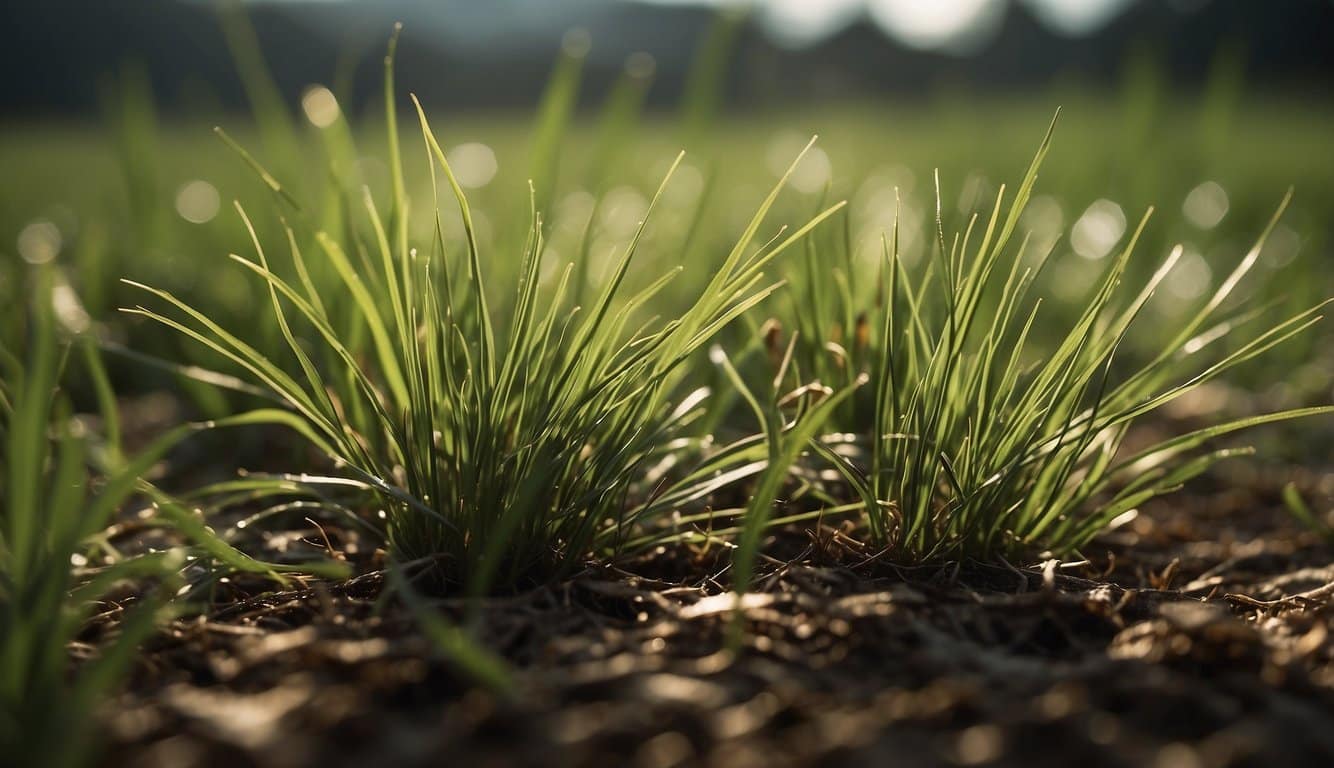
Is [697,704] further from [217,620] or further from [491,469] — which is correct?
[217,620]

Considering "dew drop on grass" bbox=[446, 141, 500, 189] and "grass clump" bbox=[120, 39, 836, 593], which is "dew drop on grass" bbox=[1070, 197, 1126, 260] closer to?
"dew drop on grass" bbox=[446, 141, 500, 189]

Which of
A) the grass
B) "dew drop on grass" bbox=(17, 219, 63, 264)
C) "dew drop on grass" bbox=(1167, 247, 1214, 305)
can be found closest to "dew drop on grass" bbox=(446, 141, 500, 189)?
"dew drop on grass" bbox=(17, 219, 63, 264)

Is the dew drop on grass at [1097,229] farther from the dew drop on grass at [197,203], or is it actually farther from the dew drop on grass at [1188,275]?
the dew drop on grass at [197,203]

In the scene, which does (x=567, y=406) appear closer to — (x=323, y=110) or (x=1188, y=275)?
(x=323, y=110)

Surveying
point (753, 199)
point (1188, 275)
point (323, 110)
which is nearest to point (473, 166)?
point (753, 199)

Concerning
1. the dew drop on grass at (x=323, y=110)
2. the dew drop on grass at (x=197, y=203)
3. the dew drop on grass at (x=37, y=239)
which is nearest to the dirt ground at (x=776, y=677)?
the dew drop on grass at (x=323, y=110)

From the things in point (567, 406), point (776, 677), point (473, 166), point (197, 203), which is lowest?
point (776, 677)
